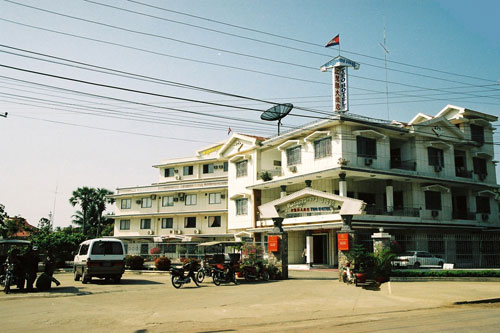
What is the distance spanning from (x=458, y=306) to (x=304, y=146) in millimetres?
22362

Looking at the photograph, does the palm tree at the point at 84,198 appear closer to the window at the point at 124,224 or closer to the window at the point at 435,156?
the window at the point at 124,224

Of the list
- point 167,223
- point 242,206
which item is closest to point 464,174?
point 242,206

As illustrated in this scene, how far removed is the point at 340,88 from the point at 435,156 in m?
10.5

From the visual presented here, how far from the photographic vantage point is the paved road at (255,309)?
9789 millimetres

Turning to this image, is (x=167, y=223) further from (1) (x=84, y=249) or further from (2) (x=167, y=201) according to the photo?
(1) (x=84, y=249)

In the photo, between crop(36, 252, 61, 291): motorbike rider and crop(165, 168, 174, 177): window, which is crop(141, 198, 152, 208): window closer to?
crop(165, 168, 174, 177): window

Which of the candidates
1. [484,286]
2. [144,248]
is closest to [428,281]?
[484,286]

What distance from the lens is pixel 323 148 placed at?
32.8 meters

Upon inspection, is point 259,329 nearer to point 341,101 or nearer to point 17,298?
point 17,298

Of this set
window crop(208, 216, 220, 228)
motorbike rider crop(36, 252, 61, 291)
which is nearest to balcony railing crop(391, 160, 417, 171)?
window crop(208, 216, 220, 228)

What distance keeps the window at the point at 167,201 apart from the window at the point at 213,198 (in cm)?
564

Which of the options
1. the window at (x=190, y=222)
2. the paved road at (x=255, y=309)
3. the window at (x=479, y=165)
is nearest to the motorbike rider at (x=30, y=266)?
the paved road at (x=255, y=309)

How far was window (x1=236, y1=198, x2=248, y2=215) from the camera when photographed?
40.8 m

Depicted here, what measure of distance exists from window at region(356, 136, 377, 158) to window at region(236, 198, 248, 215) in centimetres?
1328
